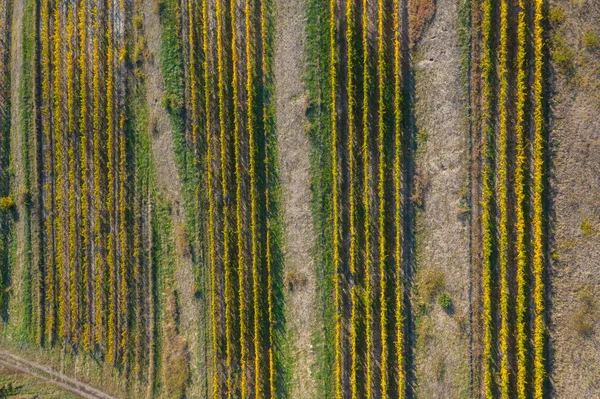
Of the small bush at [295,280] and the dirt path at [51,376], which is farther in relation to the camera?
the dirt path at [51,376]

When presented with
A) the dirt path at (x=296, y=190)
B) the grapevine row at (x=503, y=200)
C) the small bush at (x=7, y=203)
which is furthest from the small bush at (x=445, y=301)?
the small bush at (x=7, y=203)

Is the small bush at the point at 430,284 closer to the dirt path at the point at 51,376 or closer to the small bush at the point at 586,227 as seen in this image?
the small bush at the point at 586,227

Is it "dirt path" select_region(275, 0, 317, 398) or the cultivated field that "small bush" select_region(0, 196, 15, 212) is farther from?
"dirt path" select_region(275, 0, 317, 398)

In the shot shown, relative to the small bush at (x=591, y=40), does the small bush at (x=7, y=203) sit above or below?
below

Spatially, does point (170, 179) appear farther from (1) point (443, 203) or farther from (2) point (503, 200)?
(2) point (503, 200)

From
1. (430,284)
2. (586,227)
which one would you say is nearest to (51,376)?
(430,284)

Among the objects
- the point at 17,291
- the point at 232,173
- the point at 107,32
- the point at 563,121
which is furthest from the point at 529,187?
the point at 17,291

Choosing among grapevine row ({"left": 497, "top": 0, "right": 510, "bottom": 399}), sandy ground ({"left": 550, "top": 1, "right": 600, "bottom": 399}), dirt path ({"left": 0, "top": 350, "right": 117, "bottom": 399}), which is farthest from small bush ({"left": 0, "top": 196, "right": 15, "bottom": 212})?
sandy ground ({"left": 550, "top": 1, "right": 600, "bottom": 399})

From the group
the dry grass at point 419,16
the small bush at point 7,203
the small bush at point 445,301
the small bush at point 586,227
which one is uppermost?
the dry grass at point 419,16
